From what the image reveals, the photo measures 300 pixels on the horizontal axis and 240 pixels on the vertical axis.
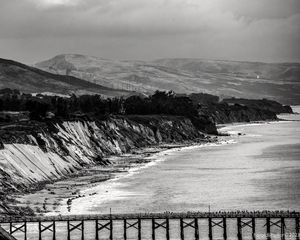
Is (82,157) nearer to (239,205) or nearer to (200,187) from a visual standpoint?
(200,187)

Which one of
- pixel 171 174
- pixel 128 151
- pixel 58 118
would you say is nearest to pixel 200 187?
pixel 171 174

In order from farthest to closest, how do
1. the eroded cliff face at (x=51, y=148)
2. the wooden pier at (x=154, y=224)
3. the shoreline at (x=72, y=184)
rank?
the eroded cliff face at (x=51, y=148), the shoreline at (x=72, y=184), the wooden pier at (x=154, y=224)

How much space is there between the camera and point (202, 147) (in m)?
195

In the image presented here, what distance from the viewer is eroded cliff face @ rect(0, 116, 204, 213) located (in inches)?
4119

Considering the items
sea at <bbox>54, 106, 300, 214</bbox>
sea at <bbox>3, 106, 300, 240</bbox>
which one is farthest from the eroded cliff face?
sea at <bbox>54, 106, 300, 214</bbox>

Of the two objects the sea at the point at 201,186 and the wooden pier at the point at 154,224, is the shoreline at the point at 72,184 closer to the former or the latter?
the sea at the point at 201,186

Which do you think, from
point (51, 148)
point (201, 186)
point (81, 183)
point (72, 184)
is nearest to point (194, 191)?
point (201, 186)

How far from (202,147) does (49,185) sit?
308 feet

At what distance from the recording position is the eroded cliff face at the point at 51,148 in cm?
10462

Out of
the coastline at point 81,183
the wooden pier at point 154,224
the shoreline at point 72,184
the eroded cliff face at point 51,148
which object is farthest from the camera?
the eroded cliff face at point 51,148

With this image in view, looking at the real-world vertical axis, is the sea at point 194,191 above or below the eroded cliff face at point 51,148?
below

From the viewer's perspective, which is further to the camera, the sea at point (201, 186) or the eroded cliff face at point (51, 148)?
the eroded cliff face at point (51, 148)

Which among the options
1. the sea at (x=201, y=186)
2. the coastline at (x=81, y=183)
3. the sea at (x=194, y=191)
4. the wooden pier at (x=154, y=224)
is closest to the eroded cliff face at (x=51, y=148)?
the coastline at (x=81, y=183)

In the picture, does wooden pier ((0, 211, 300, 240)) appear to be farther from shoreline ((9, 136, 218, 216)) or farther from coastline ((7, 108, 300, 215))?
coastline ((7, 108, 300, 215))
